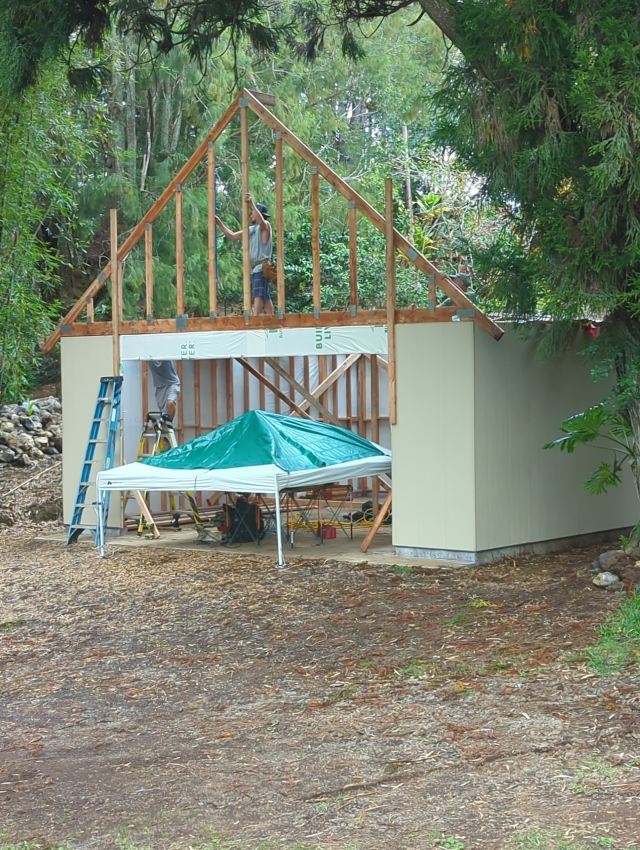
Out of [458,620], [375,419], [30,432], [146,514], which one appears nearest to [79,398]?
[146,514]

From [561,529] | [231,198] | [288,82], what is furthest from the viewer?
[288,82]

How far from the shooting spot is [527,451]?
11.2 meters

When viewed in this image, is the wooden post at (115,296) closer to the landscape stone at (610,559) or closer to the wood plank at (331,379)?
the wood plank at (331,379)

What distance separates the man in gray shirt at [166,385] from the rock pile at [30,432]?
476cm

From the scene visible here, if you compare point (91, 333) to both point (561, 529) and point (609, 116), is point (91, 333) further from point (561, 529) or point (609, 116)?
point (609, 116)

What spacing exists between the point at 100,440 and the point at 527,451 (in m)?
5.18

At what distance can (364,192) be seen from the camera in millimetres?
21391

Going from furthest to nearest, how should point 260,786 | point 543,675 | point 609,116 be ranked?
point 609,116, point 543,675, point 260,786

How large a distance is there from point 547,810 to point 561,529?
729 centimetres

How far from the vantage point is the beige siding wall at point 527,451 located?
420 inches

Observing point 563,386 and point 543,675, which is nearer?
point 543,675

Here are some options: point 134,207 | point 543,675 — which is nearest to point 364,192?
point 134,207

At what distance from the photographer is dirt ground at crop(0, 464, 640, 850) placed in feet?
14.8

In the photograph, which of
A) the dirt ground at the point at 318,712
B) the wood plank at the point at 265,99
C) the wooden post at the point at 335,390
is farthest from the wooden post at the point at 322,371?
the dirt ground at the point at 318,712
